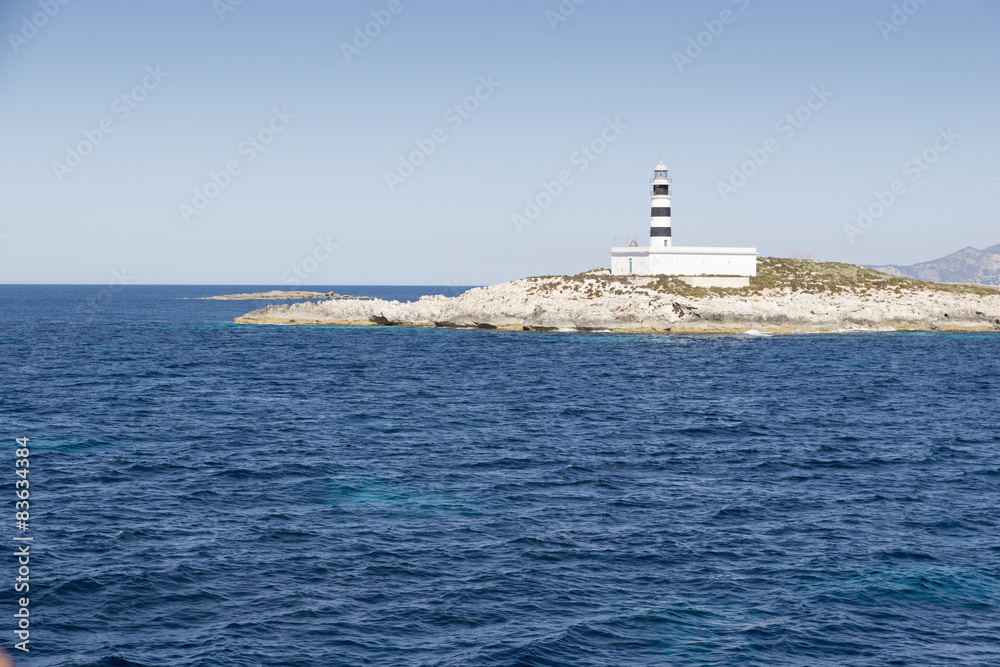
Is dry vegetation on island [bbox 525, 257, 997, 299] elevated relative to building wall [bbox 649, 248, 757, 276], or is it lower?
lower

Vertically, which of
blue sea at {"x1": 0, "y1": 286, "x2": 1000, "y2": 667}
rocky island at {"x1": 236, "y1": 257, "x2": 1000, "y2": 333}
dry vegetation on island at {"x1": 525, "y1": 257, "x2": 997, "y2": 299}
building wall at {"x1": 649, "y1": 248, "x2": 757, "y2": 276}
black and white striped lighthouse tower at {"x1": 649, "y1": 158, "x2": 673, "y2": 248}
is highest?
black and white striped lighthouse tower at {"x1": 649, "y1": 158, "x2": 673, "y2": 248}

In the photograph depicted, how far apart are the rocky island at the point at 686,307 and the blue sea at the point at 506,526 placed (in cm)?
4316

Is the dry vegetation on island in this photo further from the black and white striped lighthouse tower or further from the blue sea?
the blue sea

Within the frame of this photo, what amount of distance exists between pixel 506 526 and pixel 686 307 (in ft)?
247

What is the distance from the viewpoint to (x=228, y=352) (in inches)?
3027

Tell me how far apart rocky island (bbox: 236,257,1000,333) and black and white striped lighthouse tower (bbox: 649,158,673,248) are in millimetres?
5666

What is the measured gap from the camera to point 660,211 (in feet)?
355

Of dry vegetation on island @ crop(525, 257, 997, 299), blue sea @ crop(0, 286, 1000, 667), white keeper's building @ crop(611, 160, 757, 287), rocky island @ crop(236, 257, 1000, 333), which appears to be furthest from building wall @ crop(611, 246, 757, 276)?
blue sea @ crop(0, 286, 1000, 667)

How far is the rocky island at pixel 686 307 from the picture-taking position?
9481 centimetres

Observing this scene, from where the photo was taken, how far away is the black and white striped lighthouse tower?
352ft

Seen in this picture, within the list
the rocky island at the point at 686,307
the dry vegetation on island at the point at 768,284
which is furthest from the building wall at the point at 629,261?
the rocky island at the point at 686,307

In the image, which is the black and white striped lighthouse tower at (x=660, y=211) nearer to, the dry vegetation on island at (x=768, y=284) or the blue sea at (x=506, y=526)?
the dry vegetation on island at (x=768, y=284)

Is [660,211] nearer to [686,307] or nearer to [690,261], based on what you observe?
[690,261]

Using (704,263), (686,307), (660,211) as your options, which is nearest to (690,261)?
(704,263)
